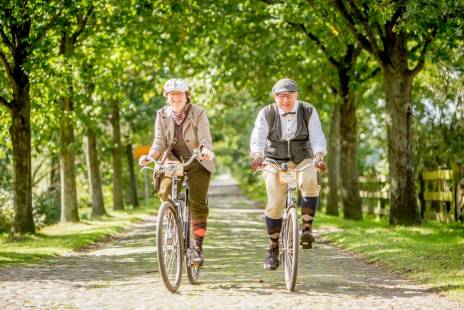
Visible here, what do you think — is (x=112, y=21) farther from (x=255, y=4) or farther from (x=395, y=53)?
(x=395, y=53)

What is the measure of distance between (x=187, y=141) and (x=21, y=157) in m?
8.62

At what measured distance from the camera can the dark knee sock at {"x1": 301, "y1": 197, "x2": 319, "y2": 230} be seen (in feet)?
27.7

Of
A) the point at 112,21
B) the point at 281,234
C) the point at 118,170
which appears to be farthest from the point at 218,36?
the point at 281,234

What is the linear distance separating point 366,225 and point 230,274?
9382mm

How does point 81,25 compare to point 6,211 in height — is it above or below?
above

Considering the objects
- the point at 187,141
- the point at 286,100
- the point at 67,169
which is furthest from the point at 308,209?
the point at 67,169

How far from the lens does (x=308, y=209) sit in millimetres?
8477

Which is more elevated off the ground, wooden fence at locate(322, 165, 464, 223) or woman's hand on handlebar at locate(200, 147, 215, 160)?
woman's hand on handlebar at locate(200, 147, 215, 160)

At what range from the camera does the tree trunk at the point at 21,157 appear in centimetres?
1620

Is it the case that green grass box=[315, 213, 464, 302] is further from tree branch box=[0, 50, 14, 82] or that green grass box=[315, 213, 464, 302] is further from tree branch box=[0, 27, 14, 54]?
tree branch box=[0, 27, 14, 54]

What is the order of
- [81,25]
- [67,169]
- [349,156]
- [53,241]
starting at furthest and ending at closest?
[349,156] → [67,169] → [81,25] → [53,241]

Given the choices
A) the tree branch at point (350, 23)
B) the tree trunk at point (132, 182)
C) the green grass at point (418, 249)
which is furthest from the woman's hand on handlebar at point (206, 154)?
the tree trunk at point (132, 182)

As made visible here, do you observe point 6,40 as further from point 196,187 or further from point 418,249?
point 418,249

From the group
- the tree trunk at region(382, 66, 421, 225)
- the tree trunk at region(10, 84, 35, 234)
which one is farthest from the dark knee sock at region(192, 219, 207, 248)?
the tree trunk at region(382, 66, 421, 225)
